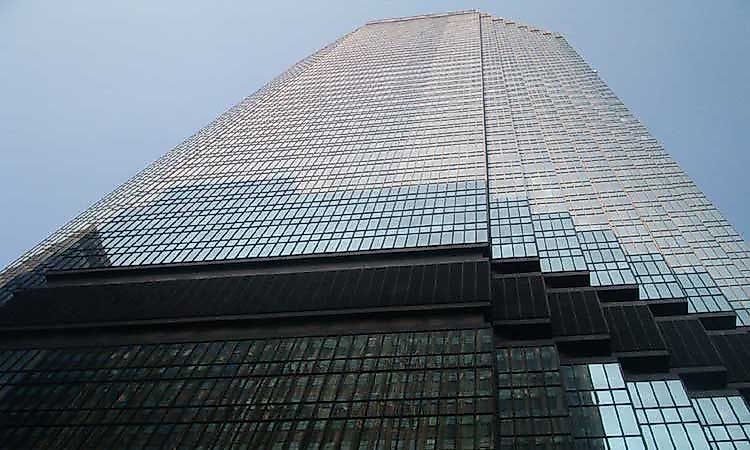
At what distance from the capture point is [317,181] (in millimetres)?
95938

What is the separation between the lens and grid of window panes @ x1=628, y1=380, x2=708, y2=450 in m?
50.4

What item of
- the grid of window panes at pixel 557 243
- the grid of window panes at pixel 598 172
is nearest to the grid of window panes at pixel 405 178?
the grid of window panes at pixel 598 172

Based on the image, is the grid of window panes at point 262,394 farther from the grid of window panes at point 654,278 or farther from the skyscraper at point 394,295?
the grid of window panes at point 654,278

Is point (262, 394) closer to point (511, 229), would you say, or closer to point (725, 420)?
point (725, 420)

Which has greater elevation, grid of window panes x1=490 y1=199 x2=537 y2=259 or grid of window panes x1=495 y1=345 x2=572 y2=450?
grid of window panes x1=490 y1=199 x2=537 y2=259

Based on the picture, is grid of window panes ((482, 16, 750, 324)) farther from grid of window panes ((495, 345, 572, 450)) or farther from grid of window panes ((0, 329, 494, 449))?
grid of window panes ((0, 329, 494, 449))

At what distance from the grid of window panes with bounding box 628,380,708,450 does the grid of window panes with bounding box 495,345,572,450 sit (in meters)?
7.10

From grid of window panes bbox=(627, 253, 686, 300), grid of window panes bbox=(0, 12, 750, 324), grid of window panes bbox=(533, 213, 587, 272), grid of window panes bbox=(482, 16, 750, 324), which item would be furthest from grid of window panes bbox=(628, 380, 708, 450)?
grid of window panes bbox=(482, 16, 750, 324)

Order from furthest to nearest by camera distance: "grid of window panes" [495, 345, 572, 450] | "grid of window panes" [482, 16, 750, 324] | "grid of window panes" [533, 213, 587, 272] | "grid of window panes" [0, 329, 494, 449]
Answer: "grid of window panes" [482, 16, 750, 324], "grid of window panes" [533, 213, 587, 272], "grid of window panes" [0, 329, 494, 449], "grid of window panes" [495, 345, 572, 450]

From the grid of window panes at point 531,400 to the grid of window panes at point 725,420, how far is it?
12306mm

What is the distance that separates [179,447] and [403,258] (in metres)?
32.0

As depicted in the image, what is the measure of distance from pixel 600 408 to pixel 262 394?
78.3 ft

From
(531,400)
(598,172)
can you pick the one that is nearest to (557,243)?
(598,172)

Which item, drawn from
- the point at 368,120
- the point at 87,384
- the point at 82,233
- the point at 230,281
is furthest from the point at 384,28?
the point at 87,384
